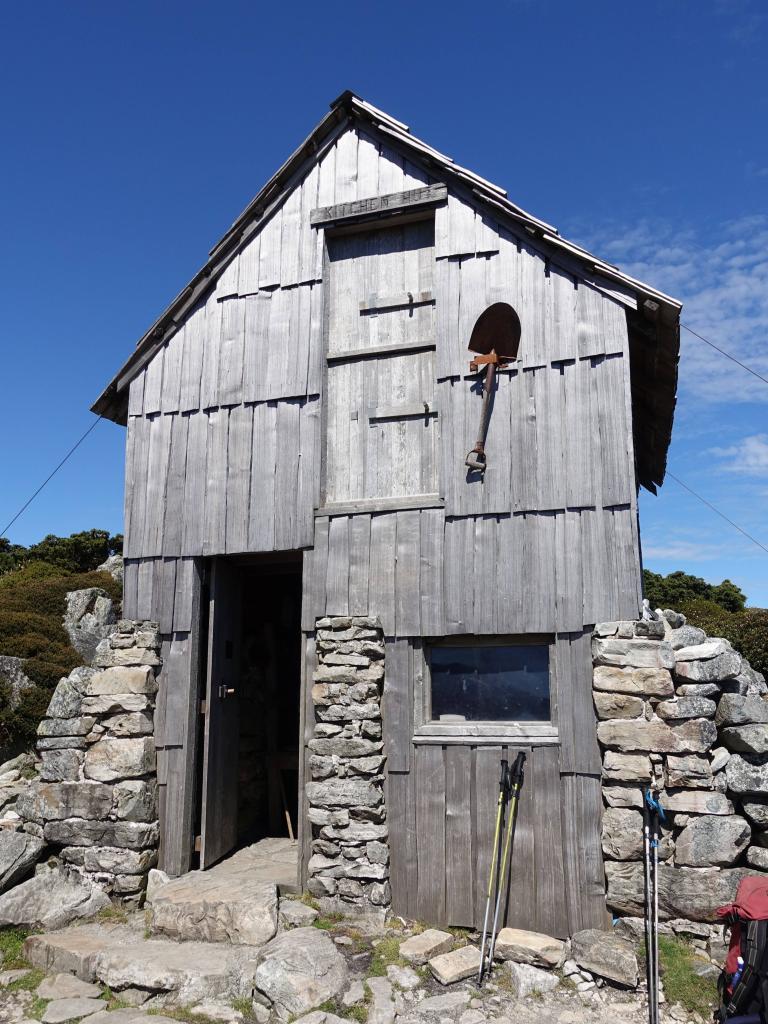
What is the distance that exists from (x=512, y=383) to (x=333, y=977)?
5.02 metres

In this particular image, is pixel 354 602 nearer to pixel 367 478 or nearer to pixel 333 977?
pixel 367 478

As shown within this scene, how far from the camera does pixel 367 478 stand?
309 inches

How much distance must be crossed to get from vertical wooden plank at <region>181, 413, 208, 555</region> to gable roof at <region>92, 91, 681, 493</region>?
1.07 m

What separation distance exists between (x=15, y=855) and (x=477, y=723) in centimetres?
438

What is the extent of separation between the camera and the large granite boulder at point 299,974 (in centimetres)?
547

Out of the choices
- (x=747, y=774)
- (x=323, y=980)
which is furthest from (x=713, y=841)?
(x=323, y=980)

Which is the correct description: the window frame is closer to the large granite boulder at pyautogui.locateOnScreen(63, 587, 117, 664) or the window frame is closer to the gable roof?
the gable roof

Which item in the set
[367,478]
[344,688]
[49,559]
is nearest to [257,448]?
[367,478]

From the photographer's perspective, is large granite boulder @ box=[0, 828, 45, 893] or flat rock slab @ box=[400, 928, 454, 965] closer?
flat rock slab @ box=[400, 928, 454, 965]

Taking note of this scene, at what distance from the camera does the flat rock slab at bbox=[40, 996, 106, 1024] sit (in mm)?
5621

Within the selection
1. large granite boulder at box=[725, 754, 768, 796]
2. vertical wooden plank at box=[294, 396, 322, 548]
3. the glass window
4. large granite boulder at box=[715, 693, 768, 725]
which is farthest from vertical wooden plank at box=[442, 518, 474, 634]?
large granite boulder at box=[725, 754, 768, 796]

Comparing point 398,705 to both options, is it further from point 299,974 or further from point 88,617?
point 88,617

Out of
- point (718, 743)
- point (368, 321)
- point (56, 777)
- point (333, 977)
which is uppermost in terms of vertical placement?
point (368, 321)

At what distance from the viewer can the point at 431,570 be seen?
285 inches
